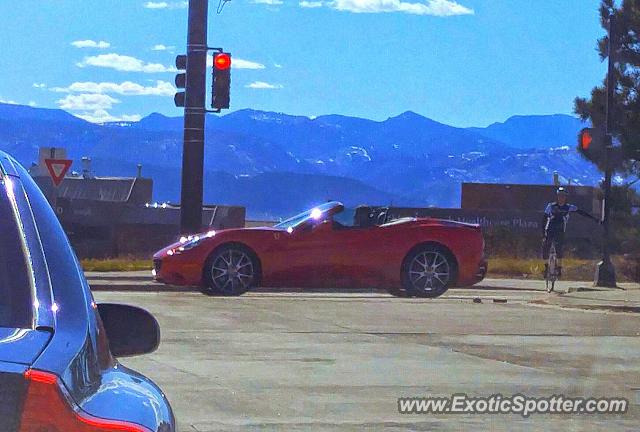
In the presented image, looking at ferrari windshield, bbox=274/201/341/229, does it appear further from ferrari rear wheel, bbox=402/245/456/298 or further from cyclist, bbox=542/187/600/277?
cyclist, bbox=542/187/600/277

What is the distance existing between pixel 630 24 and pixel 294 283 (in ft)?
50.4

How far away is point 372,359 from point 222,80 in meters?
11.1

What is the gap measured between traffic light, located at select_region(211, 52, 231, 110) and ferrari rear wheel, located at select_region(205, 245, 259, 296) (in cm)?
542

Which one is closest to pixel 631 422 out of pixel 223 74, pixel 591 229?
pixel 223 74

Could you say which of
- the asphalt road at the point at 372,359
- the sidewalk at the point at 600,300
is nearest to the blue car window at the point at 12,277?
the asphalt road at the point at 372,359

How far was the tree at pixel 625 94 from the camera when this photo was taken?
27047 mm

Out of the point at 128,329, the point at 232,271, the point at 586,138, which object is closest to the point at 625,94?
the point at 586,138

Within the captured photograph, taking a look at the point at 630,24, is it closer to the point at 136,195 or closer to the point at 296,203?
the point at 136,195

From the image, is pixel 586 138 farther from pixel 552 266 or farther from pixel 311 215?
pixel 311 215

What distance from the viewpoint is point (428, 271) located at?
1544 cm

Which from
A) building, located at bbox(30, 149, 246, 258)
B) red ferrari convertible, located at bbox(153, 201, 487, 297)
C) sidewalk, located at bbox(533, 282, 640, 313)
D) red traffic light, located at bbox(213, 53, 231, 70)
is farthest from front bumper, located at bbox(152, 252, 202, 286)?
building, located at bbox(30, 149, 246, 258)

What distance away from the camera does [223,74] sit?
19906 millimetres

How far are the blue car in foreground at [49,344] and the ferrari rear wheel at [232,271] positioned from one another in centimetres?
1174

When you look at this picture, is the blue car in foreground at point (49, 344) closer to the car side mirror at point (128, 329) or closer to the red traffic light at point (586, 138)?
the car side mirror at point (128, 329)
